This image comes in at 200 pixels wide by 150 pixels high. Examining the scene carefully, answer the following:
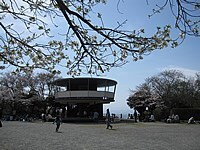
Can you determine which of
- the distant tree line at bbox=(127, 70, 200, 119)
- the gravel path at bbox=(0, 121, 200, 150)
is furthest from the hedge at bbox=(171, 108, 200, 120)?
the gravel path at bbox=(0, 121, 200, 150)

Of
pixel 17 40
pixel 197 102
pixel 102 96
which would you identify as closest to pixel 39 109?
pixel 102 96

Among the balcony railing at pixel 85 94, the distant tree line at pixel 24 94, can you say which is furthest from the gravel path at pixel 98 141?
the distant tree line at pixel 24 94

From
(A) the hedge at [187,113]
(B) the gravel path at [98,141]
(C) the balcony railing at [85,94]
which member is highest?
(C) the balcony railing at [85,94]

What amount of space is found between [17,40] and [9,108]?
4263cm

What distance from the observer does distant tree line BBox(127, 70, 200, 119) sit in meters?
41.2

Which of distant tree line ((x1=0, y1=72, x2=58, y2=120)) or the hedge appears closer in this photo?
the hedge

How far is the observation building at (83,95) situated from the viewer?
3800cm

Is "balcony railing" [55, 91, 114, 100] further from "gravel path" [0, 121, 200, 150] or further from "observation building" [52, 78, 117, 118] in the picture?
"gravel path" [0, 121, 200, 150]

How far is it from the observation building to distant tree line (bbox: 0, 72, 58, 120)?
3.00 metres

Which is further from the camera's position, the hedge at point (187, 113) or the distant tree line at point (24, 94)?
the distant tree line at point (24, 94)

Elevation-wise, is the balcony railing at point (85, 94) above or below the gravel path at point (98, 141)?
above

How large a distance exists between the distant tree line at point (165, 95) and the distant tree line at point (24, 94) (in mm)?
16397

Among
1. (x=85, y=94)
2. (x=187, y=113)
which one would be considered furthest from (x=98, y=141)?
(x=187, y=113)

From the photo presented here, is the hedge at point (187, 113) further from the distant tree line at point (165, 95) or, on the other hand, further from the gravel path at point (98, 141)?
the gravel path at point (98, 141)
